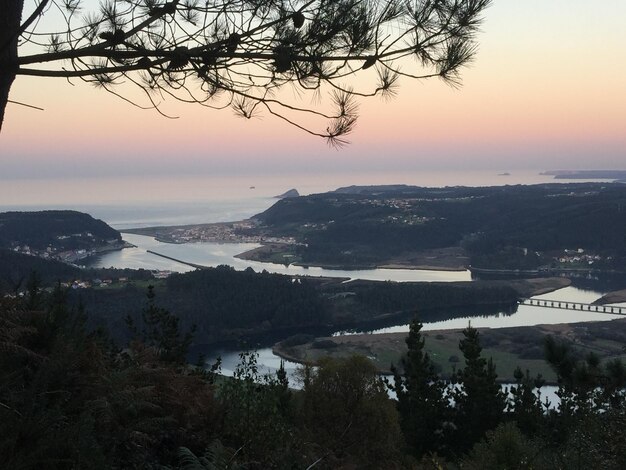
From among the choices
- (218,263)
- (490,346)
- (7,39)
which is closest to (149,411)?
(7,39)

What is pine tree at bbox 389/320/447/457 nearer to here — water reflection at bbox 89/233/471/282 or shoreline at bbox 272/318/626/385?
shoreline at bbox 272/318/626/385

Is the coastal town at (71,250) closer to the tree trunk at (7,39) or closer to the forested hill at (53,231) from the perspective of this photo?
the forested hill at (53,231)

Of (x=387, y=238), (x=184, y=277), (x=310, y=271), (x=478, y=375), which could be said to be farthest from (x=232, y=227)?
(x=478, y=375)

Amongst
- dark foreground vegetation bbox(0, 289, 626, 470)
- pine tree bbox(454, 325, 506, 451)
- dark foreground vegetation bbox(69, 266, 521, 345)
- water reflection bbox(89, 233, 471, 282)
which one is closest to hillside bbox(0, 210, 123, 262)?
water reflection bbox(89, 233, 471, 282)

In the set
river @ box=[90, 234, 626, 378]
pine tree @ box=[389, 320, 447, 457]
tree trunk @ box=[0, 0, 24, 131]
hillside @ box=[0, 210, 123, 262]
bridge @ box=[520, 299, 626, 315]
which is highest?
tree trunk @ box=[0, 0, 24, 131]

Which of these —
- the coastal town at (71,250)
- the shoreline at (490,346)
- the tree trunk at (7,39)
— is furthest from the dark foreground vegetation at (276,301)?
the tree trunk at (7,39)

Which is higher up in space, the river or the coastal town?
the coastal town

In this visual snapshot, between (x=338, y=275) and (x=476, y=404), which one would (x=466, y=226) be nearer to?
(x=338, y=275)
